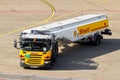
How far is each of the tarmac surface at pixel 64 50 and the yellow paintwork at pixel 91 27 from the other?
170cm

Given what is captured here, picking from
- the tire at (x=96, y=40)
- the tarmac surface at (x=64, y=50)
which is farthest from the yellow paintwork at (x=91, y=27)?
the tarmac surface at (x=64, y=50)

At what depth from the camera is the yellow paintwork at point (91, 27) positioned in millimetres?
44344

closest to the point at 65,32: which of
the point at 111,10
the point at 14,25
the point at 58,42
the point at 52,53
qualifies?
the point at 58,42

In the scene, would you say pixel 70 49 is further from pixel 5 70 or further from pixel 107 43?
pixel 5 70

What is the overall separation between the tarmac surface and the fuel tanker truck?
78 cm

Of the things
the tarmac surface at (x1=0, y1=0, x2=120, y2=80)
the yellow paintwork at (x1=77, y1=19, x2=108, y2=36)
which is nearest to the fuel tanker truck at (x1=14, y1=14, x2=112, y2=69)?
the yellow paintwork at (x1=77, y1=19, x2=108, y2=36)

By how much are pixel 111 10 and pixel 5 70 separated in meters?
30.3

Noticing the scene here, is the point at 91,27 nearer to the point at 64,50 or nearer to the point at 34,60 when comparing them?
the point at 64,50

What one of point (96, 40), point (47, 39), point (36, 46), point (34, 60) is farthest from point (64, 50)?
point (34, 60)

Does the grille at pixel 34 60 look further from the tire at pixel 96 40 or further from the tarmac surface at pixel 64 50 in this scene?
the tire at pixel 96 40

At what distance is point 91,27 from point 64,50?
328 centimetres

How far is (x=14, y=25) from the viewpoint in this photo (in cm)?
5591

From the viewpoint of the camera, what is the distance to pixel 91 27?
4591cm

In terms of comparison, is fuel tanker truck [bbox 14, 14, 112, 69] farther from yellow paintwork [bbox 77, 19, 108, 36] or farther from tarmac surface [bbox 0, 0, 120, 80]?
tarmac surface [bbox 0, 0, 120, 80]
